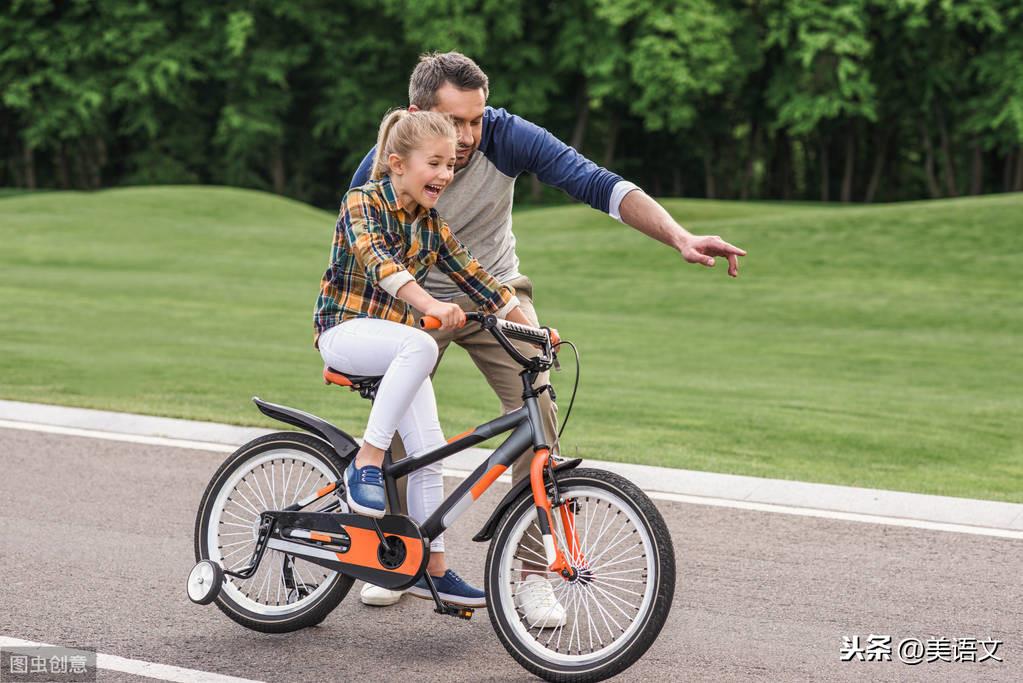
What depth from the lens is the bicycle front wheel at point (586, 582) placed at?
411cm

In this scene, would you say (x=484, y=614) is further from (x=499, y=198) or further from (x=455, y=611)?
(x=499, y=198)

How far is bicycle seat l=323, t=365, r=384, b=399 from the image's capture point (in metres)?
4.57

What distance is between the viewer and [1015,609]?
5055 millimetres

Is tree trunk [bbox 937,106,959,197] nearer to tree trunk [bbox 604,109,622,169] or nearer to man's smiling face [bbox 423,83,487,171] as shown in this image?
tree trunk [bbox 604,109,622,169]

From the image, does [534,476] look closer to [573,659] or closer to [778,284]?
[573,659]

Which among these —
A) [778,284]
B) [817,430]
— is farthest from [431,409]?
[778,284]

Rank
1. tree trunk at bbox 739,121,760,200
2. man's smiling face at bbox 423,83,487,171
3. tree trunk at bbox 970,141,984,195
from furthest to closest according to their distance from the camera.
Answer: tree trunk at bbox 739,121,760,200 → tree trunk at bbox 970,141,984,195 → man's smiling face at bbox 423,83,487,171

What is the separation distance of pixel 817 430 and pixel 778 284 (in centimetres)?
1178

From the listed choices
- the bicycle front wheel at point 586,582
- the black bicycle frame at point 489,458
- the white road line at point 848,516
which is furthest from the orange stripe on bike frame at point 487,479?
the white road line at point 848,516

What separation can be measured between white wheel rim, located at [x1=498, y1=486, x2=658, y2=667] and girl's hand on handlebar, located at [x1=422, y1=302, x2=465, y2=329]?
0.67 m

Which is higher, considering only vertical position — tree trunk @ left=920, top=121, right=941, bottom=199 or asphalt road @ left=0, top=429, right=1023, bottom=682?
asphalt road @ left=0, top=429, right=1023, bottom=682

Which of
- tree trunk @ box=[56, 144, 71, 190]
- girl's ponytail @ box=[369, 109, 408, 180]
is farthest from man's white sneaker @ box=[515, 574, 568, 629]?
tree trunk @ box=[56, 144, 71, 190]

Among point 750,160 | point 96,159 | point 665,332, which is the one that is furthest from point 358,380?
point 96,159

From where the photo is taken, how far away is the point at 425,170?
438 centimetres
